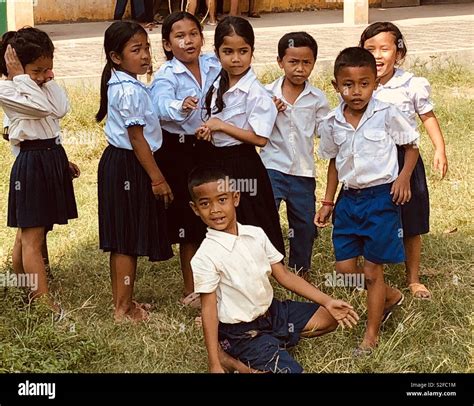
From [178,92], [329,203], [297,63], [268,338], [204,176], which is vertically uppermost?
[297,63]

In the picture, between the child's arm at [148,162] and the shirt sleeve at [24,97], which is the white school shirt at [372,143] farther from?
the shirt sleeve at [24,97]

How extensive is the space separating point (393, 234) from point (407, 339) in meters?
0.44

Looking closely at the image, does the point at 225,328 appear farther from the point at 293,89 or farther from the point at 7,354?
the point at 293,89

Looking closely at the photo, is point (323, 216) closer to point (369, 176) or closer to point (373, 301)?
point (369, 176)

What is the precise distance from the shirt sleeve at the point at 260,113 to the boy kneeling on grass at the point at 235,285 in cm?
48

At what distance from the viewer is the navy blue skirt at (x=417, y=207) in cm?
474

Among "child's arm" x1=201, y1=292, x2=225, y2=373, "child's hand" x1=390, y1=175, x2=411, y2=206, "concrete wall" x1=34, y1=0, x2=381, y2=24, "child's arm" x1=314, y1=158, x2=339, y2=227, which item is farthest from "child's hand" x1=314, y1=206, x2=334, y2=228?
"concrete wall" x1=34, y1=0, x2=381, y2=24

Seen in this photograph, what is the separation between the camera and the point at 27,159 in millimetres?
4621

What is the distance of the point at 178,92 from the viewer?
4590mm

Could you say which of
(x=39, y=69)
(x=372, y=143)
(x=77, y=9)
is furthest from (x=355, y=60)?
(x=77, y=9)

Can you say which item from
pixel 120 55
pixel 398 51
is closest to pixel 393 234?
pixel 398 51

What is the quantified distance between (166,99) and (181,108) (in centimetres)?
16

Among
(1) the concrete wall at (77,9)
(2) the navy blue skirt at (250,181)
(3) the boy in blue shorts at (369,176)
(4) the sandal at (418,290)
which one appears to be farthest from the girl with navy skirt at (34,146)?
(1) the concrete wall at (77,9)

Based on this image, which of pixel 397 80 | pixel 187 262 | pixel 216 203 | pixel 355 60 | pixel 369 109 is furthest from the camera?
pixel 187 262
